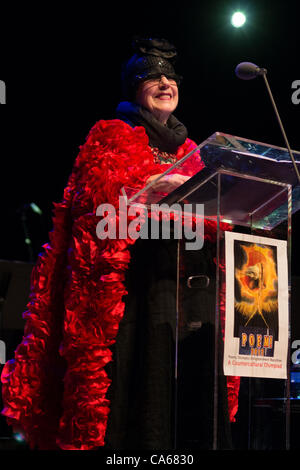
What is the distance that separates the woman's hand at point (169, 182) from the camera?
6.64 ft

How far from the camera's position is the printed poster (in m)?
1.73

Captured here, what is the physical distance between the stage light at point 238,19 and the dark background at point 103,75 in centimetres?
4

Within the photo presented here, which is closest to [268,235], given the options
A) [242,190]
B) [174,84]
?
[242,190]

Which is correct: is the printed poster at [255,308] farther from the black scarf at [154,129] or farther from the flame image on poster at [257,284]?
the black scarf at [154,129]

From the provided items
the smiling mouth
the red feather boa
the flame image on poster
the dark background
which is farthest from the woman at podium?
the dark background

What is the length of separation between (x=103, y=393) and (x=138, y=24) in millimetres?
2498

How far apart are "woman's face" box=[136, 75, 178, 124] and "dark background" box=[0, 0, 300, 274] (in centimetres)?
137

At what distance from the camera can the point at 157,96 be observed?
270 cm

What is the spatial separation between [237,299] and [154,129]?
1043 mm

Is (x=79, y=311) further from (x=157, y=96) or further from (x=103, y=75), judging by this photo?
(x=103, y=75)

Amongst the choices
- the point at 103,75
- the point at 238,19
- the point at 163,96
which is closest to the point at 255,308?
the point at 163,96

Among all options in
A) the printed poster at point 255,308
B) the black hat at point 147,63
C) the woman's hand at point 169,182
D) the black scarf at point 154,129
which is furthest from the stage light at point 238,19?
the printed poster at point 255,308

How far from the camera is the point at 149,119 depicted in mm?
2590

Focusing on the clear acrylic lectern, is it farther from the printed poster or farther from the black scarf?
the black scarf
